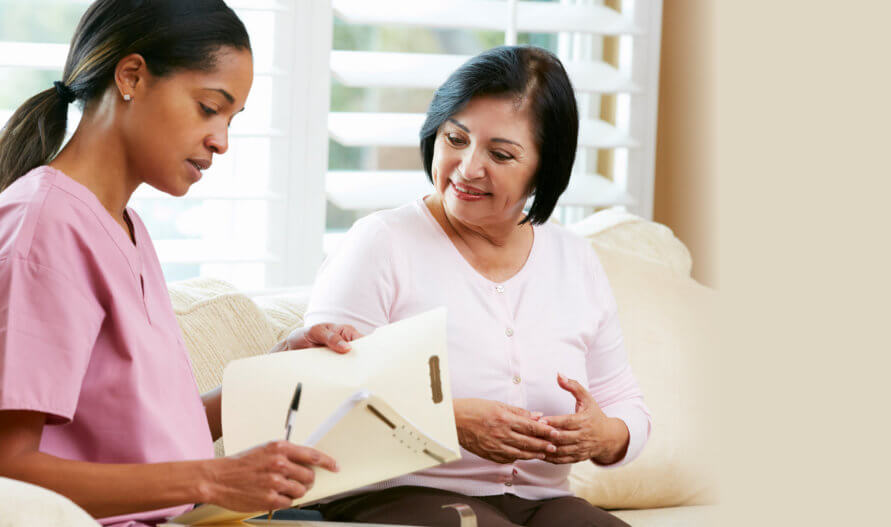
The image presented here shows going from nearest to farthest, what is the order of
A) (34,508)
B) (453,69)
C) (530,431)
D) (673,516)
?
(34,508) → (530,431) → (673,516) → (453,69)

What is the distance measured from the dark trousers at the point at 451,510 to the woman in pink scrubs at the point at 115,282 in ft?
1.14

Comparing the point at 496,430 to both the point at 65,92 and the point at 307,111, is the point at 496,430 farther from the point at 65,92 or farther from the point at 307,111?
the point at 307,111

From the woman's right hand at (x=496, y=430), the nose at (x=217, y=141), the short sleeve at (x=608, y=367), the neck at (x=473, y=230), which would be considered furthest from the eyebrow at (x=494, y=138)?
the nose at (x=217, y=141)

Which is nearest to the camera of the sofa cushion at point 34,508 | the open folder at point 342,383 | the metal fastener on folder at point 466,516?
the sofa cushion at point 34,508

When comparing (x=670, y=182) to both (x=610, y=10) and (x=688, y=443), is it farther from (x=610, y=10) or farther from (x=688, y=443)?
(x=688, y=443)

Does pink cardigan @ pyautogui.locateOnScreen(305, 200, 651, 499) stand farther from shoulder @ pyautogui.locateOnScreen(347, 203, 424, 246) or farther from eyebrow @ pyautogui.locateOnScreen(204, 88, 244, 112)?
eyebrow @ pyautogui.locateOnScreen(204, 88, 244, 112)

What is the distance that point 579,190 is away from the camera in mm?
2869

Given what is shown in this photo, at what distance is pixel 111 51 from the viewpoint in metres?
1.12

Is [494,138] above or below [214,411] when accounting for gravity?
above

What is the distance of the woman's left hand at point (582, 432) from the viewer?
1518 mm

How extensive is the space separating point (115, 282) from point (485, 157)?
68cm

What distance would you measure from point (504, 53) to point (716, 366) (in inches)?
36.9

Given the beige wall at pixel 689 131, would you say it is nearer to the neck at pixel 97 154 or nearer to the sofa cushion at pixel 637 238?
the sofa cushion at pixel 637 238

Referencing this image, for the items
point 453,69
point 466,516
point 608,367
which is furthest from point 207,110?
point 453,69
